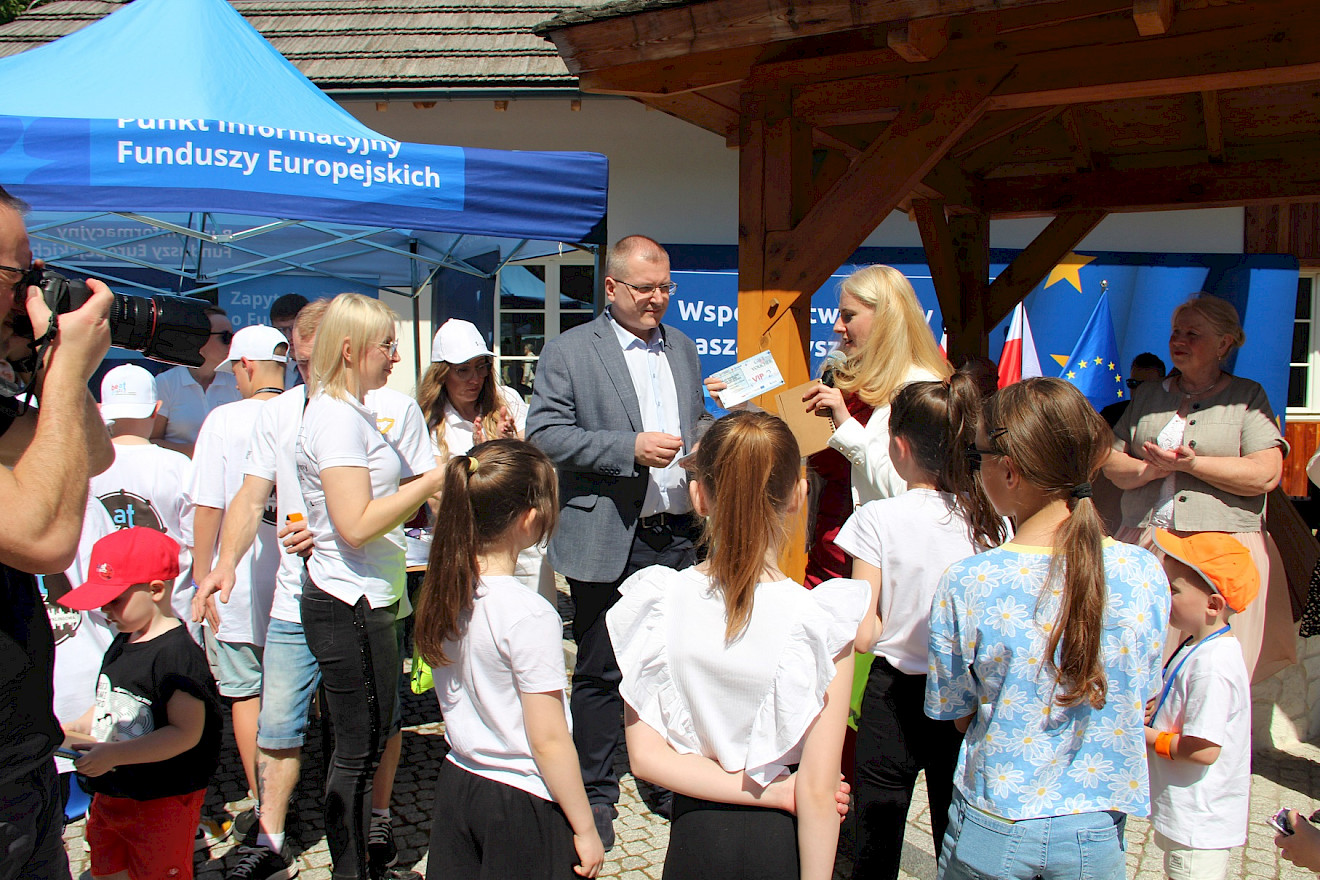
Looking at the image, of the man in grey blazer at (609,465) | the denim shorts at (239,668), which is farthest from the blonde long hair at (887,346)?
the denim shorts at (239,668)

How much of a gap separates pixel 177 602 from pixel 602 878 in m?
1.88

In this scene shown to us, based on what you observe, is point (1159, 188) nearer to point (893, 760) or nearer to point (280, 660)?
point (893, 760)

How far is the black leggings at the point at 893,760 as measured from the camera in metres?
2.32

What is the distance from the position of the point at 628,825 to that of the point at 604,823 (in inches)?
11.6

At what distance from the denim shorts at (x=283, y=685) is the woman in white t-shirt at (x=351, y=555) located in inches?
10.6

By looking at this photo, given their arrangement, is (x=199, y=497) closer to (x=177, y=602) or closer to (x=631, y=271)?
(x=177, y=602)

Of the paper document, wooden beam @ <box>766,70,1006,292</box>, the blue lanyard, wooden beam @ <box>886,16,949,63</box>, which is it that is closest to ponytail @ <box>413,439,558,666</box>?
the paper document

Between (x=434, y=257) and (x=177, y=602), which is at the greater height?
(x=434, y=257)

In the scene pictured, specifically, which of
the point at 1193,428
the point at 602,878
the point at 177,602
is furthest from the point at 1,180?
the point at 1193,428

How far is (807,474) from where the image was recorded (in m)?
3.30

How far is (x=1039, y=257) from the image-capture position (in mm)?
5680

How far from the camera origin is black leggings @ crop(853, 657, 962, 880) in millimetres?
2324

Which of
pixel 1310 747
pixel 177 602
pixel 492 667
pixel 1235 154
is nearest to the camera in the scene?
pixel 492 667

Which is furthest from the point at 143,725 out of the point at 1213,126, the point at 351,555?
the point at 1213,126
